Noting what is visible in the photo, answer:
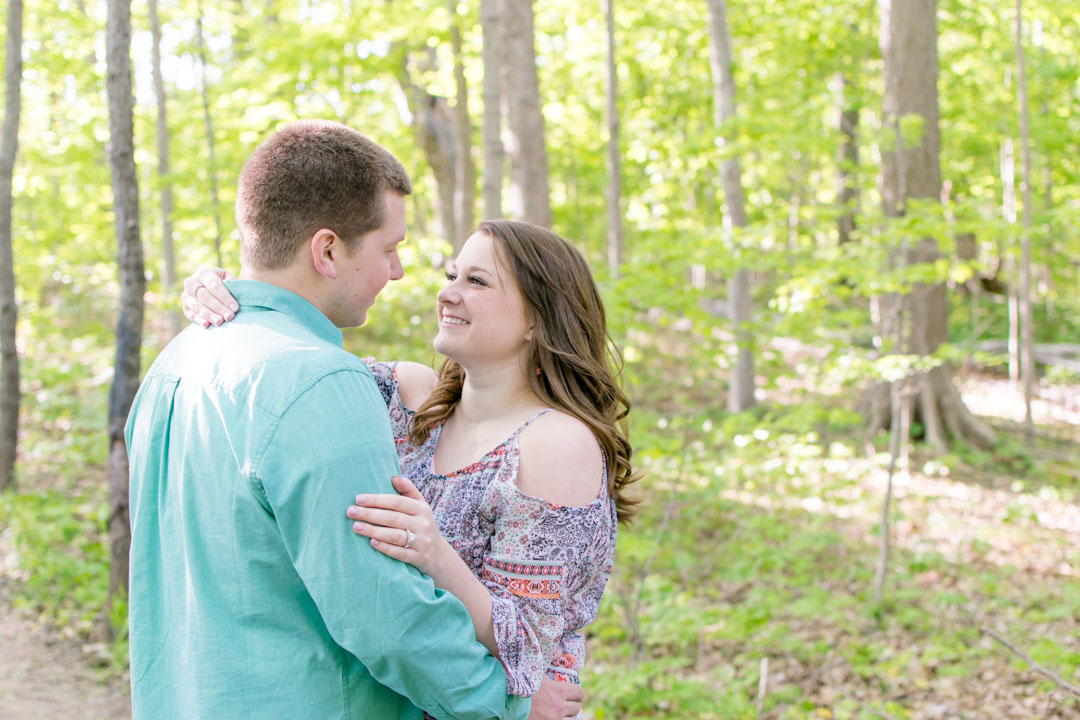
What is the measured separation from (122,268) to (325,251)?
3.80 meters

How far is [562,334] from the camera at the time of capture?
6.22 ft

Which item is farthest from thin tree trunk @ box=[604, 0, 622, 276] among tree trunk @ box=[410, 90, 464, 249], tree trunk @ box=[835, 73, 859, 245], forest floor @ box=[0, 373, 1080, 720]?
forest floor @ box=[0, 373, 1080, 720]

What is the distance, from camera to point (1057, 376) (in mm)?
14133

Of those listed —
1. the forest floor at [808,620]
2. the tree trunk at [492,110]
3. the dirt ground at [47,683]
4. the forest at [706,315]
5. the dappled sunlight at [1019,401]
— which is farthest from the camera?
the dappled sunlight at [1019,401]

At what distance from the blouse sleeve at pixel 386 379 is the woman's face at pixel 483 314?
304mm

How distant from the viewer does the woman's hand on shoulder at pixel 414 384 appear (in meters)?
2.11

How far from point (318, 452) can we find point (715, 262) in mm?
4667

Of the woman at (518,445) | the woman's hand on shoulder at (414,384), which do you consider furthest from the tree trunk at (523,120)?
the woman at (518,445)

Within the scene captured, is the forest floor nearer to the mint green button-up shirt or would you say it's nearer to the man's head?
the mint green button-up shirt

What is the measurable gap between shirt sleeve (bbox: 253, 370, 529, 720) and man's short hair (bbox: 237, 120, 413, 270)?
1.08ft

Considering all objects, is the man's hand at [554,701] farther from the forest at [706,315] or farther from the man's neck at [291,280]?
the forest at [706,315]

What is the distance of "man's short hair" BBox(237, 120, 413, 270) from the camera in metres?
1.50

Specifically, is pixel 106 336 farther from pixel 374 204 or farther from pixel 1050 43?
pixel 1050 43

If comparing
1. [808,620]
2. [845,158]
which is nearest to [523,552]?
[808,620]
